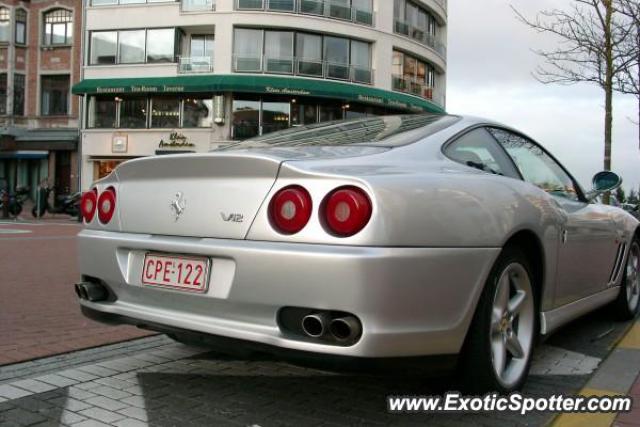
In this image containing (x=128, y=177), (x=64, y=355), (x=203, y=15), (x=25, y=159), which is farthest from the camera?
(x=25, y=159)

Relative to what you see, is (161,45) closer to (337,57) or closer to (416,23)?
(337,57)

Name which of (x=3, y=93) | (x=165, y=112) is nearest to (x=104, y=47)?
(x=165, y=112)

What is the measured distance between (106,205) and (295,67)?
2702 cm

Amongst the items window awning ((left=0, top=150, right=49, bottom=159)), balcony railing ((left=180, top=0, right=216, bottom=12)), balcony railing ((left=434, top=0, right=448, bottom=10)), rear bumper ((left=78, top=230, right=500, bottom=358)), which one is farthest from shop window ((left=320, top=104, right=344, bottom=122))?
rear bumper ((left=78, top=230, right=500, bottom=358))

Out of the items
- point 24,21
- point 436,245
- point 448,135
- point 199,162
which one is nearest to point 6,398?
point 199,162

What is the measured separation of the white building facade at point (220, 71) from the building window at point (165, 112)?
0.05 meters

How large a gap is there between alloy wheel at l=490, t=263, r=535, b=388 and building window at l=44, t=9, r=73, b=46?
34575mm

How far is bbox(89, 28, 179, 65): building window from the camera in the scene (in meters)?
29.7

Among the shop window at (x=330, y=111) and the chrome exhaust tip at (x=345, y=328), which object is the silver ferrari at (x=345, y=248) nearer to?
the chrome exhaust tip at (x=345, y=328)

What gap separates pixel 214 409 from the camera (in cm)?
280

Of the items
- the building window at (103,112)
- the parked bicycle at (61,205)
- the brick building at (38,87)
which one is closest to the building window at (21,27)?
the brick building at (38,87)

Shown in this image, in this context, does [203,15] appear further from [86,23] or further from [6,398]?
[6,398]

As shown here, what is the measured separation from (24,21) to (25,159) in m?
7.74

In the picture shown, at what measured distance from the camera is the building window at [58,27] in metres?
33.0
